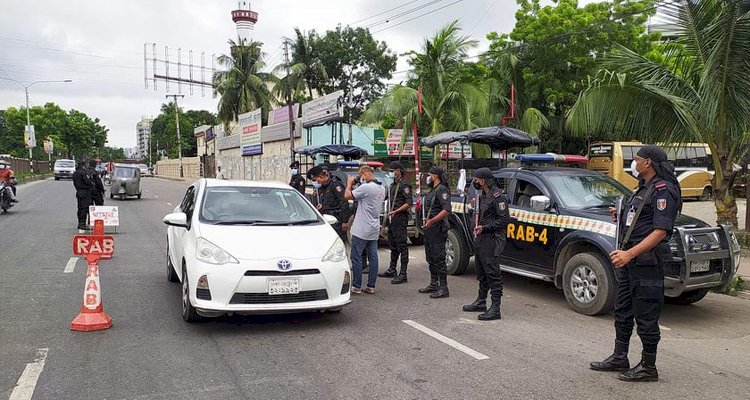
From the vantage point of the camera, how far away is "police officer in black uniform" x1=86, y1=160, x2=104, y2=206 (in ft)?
43.8

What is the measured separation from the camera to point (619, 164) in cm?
2261

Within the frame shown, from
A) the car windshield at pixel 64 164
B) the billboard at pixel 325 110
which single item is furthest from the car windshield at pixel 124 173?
the car windshield at pixel 64 164

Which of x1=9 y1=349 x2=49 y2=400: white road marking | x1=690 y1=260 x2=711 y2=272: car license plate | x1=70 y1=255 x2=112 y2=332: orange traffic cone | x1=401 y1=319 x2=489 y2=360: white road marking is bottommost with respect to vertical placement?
x1=401 y1=319 x2=489 y2=360: white road marking

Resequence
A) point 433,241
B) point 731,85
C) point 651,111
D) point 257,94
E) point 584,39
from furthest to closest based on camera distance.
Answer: point 257,94 → point 584,39 → point 651,111 → point 731,85 → point 433,241

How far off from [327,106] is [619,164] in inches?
495

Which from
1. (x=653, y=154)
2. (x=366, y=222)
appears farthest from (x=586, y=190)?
(x=653, y=154)

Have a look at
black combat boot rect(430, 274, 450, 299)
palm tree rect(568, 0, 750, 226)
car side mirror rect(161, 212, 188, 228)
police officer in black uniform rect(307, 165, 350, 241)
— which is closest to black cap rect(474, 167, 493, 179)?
black combat boot rect(430, 274, 450, 299)

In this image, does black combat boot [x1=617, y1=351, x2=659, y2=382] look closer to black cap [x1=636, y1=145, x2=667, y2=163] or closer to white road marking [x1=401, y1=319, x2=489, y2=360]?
white road marking [x1=401, y1=319, x2=489, y2=360]

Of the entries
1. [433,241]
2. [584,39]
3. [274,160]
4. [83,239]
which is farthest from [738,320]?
[274,160]

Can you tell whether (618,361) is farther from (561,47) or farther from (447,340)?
(561,47)

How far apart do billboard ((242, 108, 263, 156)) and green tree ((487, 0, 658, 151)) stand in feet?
62.9

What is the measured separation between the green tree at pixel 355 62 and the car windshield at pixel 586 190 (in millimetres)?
36753

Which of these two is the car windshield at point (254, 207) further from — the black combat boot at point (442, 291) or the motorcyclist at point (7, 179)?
the motorcyclist at point (7, 179)

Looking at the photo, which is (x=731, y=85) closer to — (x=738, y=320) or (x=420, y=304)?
(x=738, y=320)
